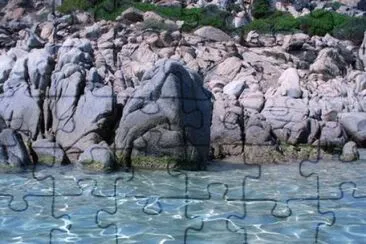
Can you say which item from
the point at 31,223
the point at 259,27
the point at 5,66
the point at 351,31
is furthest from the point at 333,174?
the point at 351,31

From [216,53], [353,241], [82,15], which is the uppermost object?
[82,15]

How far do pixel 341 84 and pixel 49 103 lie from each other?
13.2m

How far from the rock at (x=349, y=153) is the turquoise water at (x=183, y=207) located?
208cm

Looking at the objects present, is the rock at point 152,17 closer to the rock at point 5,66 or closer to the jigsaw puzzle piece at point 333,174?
the rock at point 5,66

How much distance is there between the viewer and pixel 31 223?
28.1 ft

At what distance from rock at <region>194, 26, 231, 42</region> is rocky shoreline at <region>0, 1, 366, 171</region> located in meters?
1.78

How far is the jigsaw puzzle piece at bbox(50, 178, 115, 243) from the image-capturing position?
8000 mm

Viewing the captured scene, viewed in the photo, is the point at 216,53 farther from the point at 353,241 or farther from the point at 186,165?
the point at 353,241

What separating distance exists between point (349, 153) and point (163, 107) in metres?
5.04

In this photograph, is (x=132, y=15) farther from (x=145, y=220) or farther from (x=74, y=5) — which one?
(x=145, y=220)

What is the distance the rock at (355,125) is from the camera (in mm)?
18078

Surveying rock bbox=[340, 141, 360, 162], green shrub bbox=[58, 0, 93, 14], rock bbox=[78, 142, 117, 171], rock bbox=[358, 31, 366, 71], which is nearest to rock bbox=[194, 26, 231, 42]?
rock bbox=[358, 31, 366, 71]

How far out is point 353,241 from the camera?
7906mm

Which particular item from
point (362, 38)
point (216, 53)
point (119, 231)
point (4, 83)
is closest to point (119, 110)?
point (4, 83)
